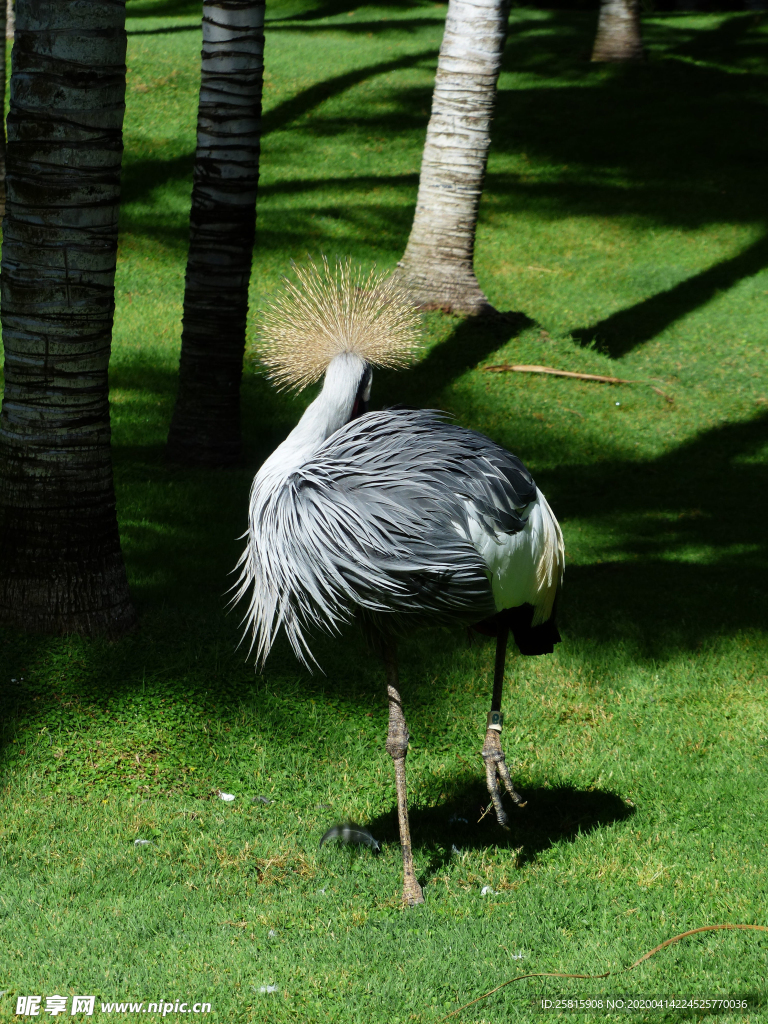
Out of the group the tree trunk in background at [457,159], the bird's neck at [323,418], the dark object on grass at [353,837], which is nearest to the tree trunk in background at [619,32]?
the tree trunk in background at [457,159]

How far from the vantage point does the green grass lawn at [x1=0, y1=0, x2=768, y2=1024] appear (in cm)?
380

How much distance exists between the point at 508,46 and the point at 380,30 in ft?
11.0

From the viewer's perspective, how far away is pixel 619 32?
20.1 metres

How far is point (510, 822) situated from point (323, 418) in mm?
2160

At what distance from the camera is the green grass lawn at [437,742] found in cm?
380

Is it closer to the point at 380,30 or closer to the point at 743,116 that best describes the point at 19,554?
the point at 743,116

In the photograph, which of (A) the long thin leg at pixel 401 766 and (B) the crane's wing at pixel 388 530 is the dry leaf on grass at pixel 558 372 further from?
(A) the long thin leg at pixel 401 766

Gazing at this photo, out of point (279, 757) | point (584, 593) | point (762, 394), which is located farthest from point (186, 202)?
point (279, 757)

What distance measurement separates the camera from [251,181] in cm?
795

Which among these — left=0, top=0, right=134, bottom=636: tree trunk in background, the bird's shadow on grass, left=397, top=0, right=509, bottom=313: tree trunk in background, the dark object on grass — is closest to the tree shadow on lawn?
the bird's shadow on grass

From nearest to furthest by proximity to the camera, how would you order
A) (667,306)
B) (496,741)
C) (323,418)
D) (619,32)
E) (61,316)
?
(323,418)
(496,741)
(61,316)
(667,306)
(619,32)

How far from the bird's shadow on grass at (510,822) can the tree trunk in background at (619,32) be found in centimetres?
1883

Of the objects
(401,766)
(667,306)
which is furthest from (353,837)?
(667,306)

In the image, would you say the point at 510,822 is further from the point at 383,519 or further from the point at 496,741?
the point at 383,519
